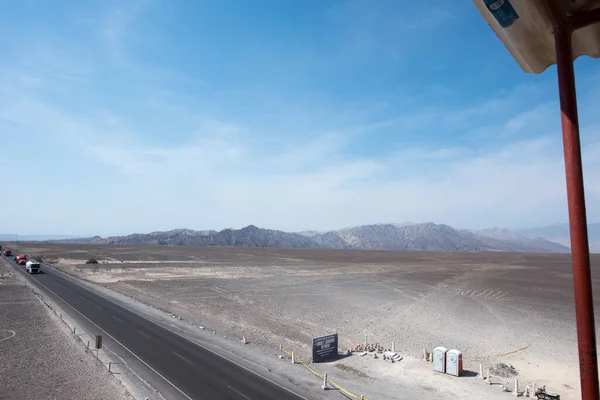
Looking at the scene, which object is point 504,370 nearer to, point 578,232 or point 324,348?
point 324,348

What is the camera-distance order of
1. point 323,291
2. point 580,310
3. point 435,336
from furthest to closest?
point 323,291 < point 435,336 < point 580,310

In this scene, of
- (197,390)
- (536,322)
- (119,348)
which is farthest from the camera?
(536,322)

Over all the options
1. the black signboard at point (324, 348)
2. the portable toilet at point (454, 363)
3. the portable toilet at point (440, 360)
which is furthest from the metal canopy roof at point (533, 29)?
the black signboard at point (324, 348)

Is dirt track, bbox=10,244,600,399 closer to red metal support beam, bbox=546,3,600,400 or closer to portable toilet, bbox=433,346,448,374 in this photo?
portable toilet, bbox=433,346,448,374

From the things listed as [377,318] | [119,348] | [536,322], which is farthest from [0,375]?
[536,322]

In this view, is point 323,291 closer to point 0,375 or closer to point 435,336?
point 435,336

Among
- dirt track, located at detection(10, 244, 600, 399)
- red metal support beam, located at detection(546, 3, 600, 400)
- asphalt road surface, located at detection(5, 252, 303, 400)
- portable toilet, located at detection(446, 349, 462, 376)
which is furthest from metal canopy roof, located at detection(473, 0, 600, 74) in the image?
dirt track, located at detection(10, 244, 600, 399)
